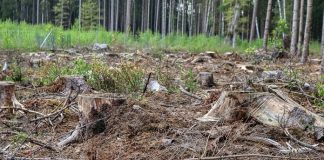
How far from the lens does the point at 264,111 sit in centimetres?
452

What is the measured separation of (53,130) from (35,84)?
277cm

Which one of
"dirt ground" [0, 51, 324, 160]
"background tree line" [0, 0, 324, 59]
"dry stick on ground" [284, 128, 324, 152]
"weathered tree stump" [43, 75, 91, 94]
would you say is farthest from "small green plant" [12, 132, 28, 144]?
"background tree line" [0, 0, 324, 59]

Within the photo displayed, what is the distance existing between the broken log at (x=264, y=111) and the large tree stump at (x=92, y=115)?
3.16 feet

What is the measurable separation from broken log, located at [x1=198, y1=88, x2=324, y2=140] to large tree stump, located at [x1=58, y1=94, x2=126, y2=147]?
96 centimetres

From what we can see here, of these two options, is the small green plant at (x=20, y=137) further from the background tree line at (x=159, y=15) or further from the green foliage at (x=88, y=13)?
the green foliage at (x=88, y=13)

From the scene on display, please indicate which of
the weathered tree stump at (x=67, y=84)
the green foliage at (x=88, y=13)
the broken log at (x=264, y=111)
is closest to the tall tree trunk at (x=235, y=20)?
the weathered tree stump at (x=67, y=84)

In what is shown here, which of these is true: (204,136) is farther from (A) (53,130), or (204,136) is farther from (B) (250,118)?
(A) (53,130)

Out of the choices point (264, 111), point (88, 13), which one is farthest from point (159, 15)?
point (264, 111)

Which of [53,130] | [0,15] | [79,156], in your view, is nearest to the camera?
[79,156]

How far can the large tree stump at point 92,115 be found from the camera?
426 cm

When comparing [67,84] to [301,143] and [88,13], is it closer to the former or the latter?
[301,143]

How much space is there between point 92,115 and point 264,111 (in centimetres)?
164

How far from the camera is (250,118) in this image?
4.59 meters

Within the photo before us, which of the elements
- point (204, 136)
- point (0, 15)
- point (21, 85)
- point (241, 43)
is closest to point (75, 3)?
point (0, 15)
